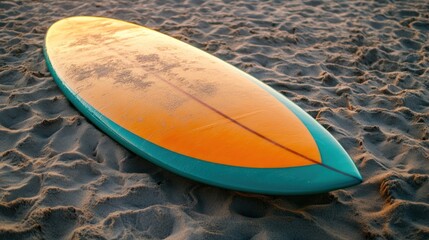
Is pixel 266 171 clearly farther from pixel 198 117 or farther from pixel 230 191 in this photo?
pixel 198 117

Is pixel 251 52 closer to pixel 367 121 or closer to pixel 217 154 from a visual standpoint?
pixel 367 121

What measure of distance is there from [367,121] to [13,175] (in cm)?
243

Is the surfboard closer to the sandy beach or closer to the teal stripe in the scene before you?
the teal stripe

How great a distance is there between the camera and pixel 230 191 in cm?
196

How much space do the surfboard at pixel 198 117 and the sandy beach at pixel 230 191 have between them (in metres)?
0.16

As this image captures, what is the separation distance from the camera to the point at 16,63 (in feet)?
10.7

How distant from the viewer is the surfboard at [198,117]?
1.81 m

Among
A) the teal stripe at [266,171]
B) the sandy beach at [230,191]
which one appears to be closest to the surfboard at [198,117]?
the teal stripe at [266,171]

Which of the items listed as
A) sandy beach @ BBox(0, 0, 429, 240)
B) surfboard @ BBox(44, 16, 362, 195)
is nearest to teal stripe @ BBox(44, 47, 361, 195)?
surfboard @ BBox(44, 16, 362, 195)

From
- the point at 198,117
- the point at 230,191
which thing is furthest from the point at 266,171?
the point at 198,117

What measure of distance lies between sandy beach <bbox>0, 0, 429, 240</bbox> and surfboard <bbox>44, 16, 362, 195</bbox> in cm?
16

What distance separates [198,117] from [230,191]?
19.0 inches

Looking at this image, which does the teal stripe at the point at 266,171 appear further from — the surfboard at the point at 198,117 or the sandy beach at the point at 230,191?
the sandy beach at the point at 230,191

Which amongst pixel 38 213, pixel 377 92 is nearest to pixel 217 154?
pixel 38 213
